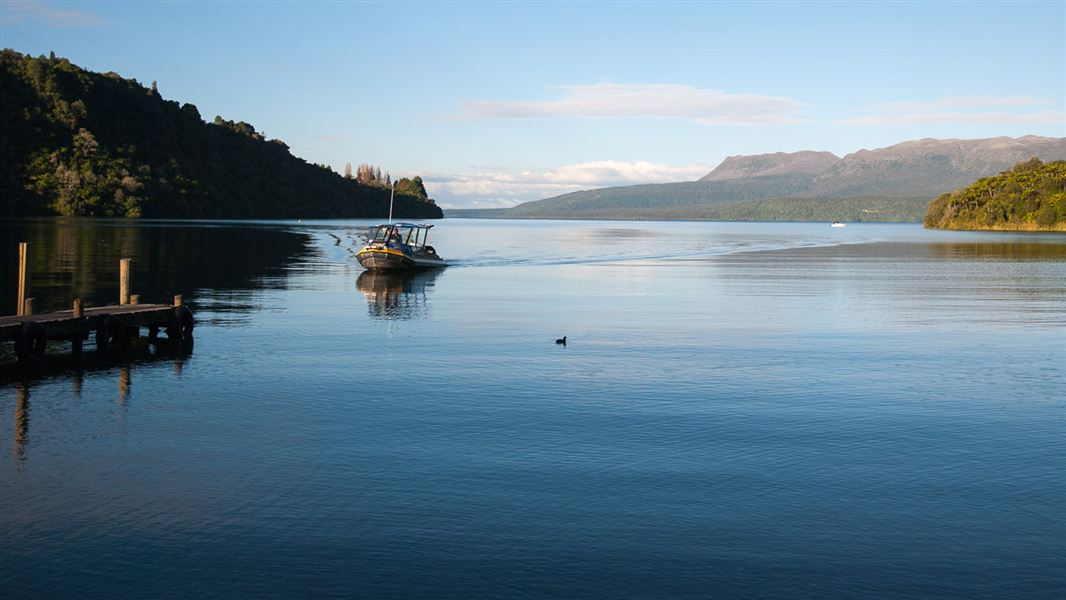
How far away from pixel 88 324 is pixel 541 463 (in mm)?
17477

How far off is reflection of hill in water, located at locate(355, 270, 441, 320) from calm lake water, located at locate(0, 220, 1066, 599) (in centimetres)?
499

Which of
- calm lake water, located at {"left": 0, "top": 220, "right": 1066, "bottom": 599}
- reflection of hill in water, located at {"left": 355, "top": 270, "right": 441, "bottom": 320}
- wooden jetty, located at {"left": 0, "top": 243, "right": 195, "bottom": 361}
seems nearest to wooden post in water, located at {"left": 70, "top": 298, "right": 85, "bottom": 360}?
wooden jetty, located at {"left": 0, "top": 243, "right": 195, "bottom": 361}

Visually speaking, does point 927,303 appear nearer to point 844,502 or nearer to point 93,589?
point 844,502

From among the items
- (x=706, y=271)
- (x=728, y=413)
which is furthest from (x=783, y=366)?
(x=706, y=271)

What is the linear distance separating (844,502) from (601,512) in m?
3.62

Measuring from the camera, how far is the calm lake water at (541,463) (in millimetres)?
12727

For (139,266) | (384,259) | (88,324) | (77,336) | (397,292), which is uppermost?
(384,259)

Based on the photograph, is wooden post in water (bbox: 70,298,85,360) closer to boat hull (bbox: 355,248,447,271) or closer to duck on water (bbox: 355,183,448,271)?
duck on water (bbox: 355,183,448,271)

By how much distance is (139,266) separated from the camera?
6581 cm

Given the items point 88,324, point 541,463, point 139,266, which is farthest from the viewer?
point 139,266

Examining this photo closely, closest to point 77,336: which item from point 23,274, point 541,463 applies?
point 23,274

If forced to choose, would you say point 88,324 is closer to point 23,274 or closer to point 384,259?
point 23,274

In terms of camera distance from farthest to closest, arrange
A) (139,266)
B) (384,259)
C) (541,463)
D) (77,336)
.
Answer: (384,259)
(139,266)
(77,336)
(541,463)

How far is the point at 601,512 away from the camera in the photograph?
49.1 feet
